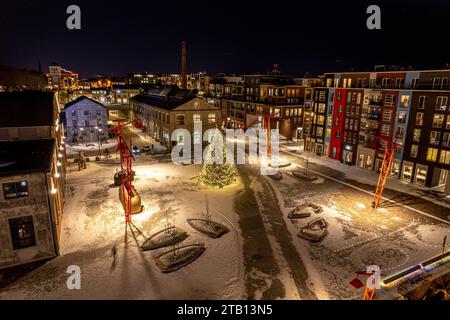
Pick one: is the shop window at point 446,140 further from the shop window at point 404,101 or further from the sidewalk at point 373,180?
the shop window at point 404,101

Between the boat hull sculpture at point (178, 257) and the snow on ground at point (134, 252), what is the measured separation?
420mm

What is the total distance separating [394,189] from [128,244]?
37.0 m

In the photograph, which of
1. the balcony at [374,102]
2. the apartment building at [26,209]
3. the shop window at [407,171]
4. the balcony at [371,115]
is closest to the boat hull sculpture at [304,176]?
the shop window at [407,171]

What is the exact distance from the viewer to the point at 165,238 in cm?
2653

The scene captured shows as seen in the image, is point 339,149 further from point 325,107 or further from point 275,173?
point 275,173

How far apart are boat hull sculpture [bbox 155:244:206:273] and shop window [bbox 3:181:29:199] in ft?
38.3

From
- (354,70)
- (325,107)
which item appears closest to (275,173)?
(325,107)

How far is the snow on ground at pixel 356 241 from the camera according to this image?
22.0m

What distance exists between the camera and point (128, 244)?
25.9m

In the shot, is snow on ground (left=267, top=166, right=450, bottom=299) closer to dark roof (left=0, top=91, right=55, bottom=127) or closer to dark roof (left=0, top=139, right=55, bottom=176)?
dark roof (left=0, top=139, right=55, bottom=176)

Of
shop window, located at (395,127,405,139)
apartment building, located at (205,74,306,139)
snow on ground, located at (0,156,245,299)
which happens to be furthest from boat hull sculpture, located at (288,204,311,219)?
apartment building, located at (205,74,306,139)

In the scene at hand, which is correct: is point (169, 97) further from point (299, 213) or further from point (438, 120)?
point (438, 120)

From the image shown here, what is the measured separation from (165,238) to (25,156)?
47.7 ft

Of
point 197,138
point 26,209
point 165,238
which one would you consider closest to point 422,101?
point 165,238
